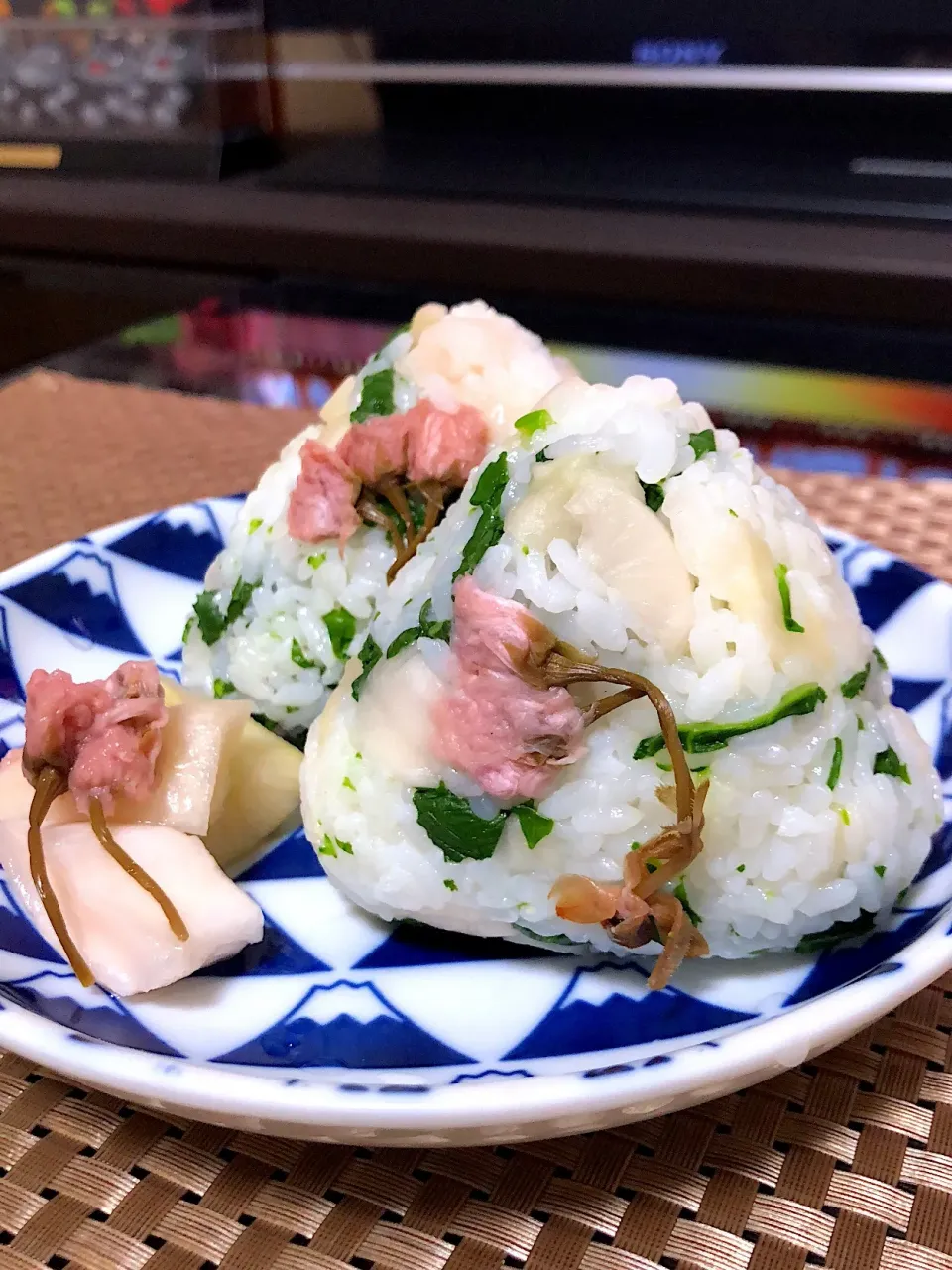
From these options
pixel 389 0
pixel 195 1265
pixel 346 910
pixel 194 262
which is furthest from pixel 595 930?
pixel 389 0

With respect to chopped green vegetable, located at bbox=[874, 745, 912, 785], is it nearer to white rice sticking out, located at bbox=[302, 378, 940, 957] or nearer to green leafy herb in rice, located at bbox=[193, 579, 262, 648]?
white rice sticking out, located at bbox=[302, 378, 940, 957]

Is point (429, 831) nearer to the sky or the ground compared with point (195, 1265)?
nearer to the sky

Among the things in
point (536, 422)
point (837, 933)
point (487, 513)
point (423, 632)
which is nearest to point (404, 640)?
point (423, 632)

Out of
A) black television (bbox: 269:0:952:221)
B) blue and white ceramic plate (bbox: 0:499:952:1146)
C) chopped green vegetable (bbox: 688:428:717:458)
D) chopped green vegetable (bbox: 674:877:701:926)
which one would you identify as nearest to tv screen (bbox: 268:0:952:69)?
black television (bbox: 269:0:952:221)

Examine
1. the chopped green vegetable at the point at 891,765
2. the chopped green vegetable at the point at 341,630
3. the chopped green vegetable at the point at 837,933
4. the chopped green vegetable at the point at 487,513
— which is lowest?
the chopped green vegetable at the point at 837,933

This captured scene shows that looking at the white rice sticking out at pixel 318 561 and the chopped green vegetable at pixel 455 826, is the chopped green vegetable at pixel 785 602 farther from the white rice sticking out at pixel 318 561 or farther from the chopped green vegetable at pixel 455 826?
the white rice sticking out at pixel 318 561

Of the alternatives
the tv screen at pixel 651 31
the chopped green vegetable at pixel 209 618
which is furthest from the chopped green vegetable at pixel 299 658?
the tv screen at pixel 651 31

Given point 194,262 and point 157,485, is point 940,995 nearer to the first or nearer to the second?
point 157,485
